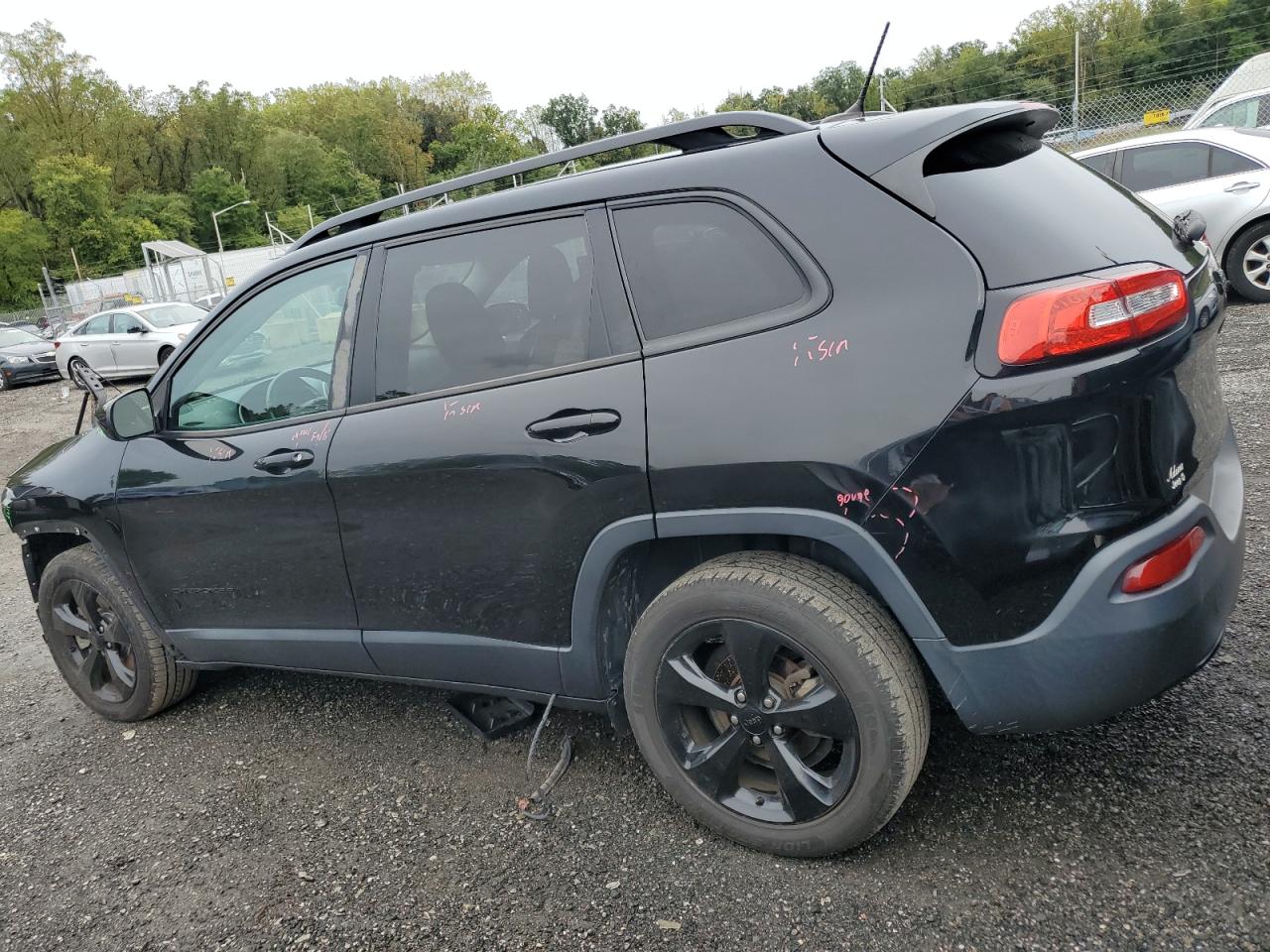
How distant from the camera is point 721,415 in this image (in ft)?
7.21

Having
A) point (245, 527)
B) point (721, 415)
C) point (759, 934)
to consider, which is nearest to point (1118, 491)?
point (721, 415)

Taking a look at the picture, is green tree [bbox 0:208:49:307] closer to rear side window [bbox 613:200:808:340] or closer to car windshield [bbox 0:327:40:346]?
car windshield [bbox 0:327:40:346]

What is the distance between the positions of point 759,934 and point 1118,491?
128 cm

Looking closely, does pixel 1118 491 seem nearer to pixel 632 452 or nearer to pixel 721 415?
pixel 721 415

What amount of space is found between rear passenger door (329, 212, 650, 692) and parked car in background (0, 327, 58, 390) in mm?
21300

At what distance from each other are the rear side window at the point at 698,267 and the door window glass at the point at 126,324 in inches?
696

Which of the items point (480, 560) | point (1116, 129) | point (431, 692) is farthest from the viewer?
point (1116, 129)

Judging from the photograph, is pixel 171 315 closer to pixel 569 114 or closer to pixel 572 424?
pixel 572 424

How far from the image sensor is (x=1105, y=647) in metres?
1.97

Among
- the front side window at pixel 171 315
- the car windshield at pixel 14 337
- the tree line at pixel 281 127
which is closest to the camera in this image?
the front side window at pixel 171 315

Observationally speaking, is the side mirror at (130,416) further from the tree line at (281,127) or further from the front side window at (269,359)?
the tree line at (281,127)

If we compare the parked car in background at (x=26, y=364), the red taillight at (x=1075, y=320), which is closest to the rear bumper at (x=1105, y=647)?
the red taillight at (x=1075, y=320)

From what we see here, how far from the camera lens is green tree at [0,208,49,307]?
6309cm

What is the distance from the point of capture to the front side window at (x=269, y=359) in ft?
9.78
